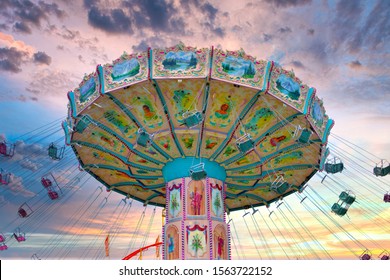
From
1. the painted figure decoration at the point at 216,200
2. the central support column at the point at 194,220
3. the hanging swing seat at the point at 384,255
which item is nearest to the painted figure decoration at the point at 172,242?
the central support column at the point at 194,220

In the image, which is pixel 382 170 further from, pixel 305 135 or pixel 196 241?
pixel 196 241

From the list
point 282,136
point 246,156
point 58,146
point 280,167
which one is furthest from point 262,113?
point 58,146

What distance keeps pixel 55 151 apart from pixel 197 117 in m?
6.90

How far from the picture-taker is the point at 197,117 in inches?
534

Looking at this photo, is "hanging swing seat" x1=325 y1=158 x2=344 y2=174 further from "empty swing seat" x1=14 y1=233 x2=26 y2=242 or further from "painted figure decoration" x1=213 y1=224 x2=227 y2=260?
"empty swing seat" x1=14 y1=233 x2=26 y2=242

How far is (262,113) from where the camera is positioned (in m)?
15.8

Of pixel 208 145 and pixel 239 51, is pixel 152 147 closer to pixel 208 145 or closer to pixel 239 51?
pixel 208 145

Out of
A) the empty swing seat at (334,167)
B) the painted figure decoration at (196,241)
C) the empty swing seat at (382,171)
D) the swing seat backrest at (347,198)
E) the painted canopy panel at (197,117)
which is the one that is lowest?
the painted figure decoration at (196,241)

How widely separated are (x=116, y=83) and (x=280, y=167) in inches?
363

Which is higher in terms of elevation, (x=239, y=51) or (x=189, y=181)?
(x=239, y=51)

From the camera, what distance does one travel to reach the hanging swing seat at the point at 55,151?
55.3 feet

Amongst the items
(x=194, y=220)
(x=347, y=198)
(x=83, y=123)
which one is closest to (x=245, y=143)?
(x=194, y=220)

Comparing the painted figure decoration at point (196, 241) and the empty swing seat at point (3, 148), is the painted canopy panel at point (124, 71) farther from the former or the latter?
the painted figure decoration at point (196, 241)

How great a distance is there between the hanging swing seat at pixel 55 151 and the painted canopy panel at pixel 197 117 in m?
0.48
